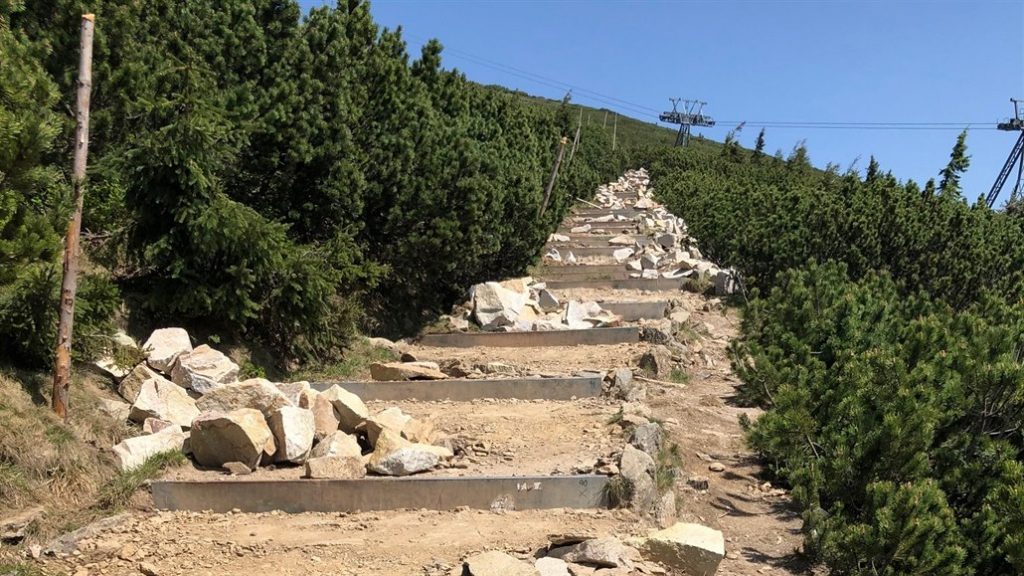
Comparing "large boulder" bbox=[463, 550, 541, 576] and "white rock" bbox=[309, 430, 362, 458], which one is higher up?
"large boulder" bbox=[463, 550, 541, 576]

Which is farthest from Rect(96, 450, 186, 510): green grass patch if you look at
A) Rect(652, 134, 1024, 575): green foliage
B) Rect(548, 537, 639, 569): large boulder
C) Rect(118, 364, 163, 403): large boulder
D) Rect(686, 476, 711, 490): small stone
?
Rect(652, 134, 1024, 575): green foliage

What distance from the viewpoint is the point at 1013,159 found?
106 ft

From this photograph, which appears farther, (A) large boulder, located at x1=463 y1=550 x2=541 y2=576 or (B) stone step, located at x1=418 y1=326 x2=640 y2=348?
(B) stone step, located at x1=418 y1=326 x2=640 y2=348

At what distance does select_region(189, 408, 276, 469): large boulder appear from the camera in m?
7.23

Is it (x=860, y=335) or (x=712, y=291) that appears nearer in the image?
(x=860, y=335)

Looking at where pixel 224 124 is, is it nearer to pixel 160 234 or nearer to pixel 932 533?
pixel 160 234

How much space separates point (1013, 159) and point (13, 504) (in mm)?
34956

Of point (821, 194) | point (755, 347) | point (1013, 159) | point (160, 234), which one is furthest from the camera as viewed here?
point (1013, 159)

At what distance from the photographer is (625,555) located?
5547mm

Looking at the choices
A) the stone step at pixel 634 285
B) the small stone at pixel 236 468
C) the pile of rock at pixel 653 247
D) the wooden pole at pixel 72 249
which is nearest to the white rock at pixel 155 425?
the small stone at pixel 236 468

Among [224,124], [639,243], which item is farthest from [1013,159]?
[224,124]

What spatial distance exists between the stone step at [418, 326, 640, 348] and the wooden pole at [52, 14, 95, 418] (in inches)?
292

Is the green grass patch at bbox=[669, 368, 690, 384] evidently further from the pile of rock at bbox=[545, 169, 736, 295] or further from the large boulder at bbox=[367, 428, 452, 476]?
the pile of rock at bbox=[545, 169, 736, 295]

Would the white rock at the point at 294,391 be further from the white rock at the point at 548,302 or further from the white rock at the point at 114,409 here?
the white rock at the point at 548,302
